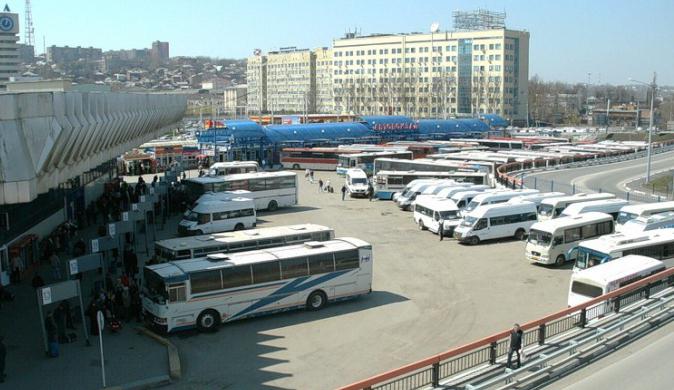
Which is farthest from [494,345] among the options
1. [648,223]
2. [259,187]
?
[259,187]

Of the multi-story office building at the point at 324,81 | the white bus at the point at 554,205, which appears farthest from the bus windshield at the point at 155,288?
the multi-story office building at the point at 324,81

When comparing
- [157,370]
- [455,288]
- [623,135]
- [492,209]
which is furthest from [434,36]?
[157,370]

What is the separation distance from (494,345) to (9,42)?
163669mm

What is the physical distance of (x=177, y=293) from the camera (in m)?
15.2

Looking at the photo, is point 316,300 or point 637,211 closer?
point 316,300

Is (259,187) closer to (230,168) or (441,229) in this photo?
(230,168)

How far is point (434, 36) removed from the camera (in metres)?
A: 116

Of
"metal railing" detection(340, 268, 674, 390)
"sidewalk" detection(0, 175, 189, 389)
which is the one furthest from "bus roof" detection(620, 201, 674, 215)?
"sidewalk" detection(0, 175, 189, 389)

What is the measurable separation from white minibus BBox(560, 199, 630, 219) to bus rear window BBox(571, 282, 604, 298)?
381 inches

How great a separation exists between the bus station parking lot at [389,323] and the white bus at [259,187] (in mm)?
10936

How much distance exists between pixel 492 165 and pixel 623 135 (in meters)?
55.8

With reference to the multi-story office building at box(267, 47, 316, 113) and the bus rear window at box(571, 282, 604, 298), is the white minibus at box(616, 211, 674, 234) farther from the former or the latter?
the multi-story office building at box(267, 47, 316, 113)

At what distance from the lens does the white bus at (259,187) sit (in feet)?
111

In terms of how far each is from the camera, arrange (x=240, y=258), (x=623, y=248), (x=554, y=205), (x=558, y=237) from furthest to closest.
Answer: (x=554, y=205) → (x=558, y=237) → (x=623, y=248) → (x=240, y=258)
